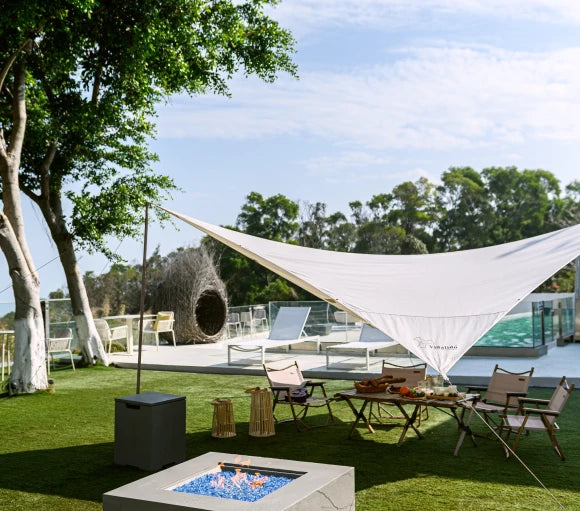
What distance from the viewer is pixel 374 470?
5.52 meters

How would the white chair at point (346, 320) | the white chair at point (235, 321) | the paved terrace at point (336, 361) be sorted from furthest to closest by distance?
1. the white chair at point (235, 321)
2. the white chair at point (346, 320)
3. the paved terrace at point (336, 361)

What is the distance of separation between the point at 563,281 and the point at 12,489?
2899 cm

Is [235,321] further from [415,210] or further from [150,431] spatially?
[415,210]

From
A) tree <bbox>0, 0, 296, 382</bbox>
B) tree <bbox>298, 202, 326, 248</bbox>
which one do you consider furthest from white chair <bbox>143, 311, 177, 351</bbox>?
tree <bbox>298, 202, 326, 248</bbox>

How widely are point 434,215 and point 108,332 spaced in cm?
2747

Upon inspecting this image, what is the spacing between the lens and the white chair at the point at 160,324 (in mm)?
14977

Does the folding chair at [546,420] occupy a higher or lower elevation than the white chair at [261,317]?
lower

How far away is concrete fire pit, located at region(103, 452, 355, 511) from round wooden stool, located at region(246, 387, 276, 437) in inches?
98.4

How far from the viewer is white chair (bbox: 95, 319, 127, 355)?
13538 millimetres

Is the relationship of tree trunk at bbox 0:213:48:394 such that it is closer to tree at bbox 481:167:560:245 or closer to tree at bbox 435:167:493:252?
tree at bbox 435:167:493:252

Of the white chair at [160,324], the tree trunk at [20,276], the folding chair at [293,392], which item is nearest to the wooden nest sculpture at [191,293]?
the white chair at [160,324]

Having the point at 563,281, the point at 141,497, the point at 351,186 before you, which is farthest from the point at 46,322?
the point at 351,186

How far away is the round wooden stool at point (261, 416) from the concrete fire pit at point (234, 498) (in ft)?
8.20

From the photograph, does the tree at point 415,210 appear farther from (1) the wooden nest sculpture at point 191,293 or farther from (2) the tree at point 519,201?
(1) the wooden nest sculpture at point 191,293
